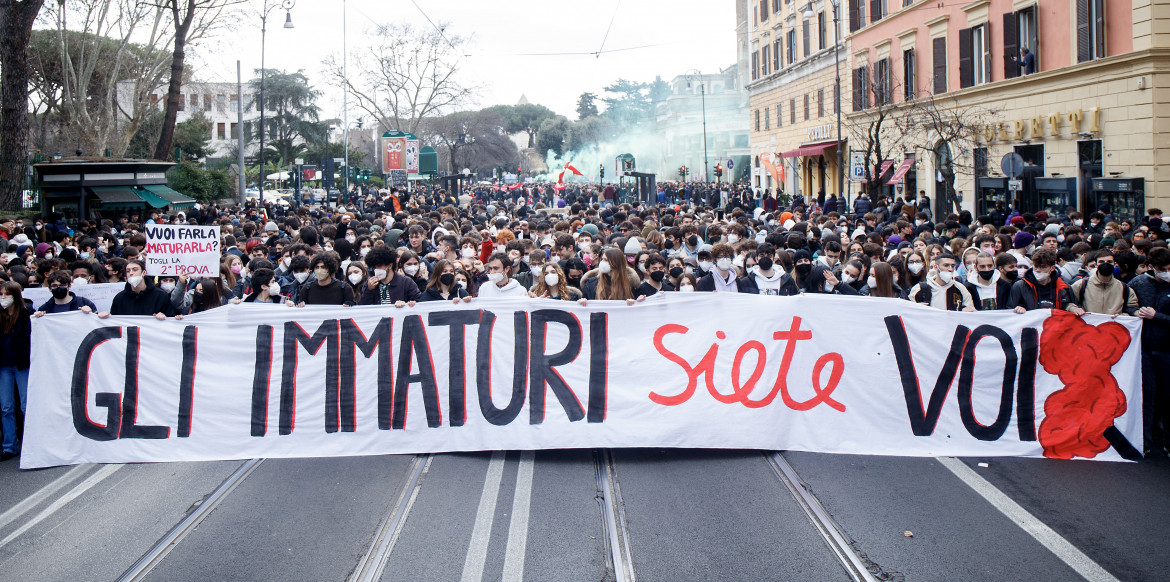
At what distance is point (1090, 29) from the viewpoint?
22.8 m

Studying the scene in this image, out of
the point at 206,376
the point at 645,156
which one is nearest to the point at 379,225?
the point at 206,376

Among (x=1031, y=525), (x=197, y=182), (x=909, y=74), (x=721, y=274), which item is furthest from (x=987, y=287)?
(x=197, y=182)

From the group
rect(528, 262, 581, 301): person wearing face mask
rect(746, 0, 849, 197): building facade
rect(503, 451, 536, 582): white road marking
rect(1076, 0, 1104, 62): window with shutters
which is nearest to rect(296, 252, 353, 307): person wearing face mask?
rect(528, 262, 581, 301): person wearing face mask

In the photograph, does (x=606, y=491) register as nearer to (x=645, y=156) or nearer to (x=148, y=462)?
(x=148, y=462)

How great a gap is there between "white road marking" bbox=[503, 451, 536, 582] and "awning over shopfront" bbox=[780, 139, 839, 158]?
36.2 meters

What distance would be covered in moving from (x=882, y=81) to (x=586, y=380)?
103 ft

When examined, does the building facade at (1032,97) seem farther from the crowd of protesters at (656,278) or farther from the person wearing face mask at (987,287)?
the person wearing face mask at (987,287)

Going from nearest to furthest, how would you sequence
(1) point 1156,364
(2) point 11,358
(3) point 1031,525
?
(3) point 1031,525 < (1) point 1156,364 < (2) point 11,358

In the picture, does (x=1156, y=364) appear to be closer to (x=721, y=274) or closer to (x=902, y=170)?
(x=721, y=274)

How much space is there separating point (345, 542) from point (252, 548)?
52cm

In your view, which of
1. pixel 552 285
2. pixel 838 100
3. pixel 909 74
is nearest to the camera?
pixel 552 285

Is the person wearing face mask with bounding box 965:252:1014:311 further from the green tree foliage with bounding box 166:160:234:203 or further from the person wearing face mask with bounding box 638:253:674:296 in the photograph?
the green tree foliage with bounding box 166:160:234:203

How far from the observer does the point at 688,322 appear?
7.95 m

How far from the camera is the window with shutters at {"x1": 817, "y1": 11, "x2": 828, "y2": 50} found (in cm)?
4409
